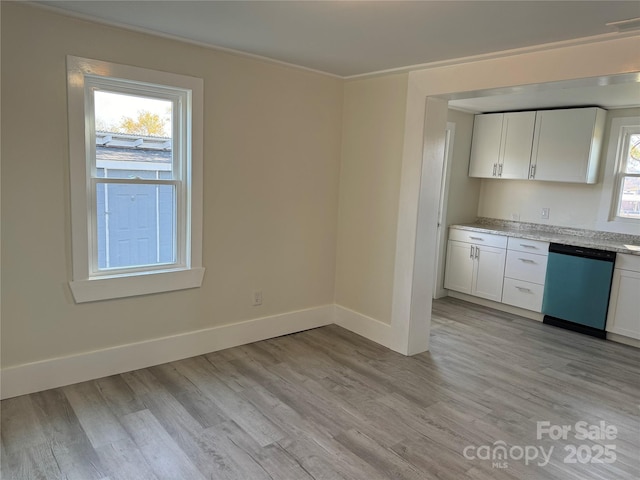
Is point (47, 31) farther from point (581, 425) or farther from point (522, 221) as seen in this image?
point (522, 221)

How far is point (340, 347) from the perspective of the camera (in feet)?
12.5

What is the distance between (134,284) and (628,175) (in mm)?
4853

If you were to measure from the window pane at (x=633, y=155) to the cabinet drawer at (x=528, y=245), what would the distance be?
115 cm

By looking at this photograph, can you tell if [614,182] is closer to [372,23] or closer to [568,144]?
[568,144]

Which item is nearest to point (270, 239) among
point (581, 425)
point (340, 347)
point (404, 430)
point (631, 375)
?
point (340, 347)

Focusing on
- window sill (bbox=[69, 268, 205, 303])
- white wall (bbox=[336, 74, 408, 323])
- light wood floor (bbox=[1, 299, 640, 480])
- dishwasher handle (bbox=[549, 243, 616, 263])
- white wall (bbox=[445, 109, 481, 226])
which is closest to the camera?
light wood floor (bbox=[1, 299, 640, 480])

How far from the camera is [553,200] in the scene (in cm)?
511

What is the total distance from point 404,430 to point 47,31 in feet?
10.3

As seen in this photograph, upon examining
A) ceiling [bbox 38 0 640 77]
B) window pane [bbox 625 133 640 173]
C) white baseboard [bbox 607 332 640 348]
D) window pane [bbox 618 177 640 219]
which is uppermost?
ceiling [bbox 38 0 640 77]

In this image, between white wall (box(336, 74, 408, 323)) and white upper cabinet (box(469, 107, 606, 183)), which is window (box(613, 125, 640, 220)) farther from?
white wall (box(336, 74, 408, 323))

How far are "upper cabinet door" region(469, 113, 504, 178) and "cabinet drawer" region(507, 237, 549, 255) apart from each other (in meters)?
0.89

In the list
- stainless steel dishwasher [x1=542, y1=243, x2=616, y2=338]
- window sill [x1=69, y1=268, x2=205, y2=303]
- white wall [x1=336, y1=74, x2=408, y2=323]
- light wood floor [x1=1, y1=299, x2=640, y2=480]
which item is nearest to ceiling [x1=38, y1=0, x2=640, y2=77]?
white wall [x1=336, y1=74, x2=408, y2=323]

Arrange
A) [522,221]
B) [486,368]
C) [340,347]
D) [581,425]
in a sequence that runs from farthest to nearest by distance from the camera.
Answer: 1. [522,221]
2. [340,347]
3. [486,368]
4. [581,425]

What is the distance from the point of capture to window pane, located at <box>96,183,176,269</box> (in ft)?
9.91
